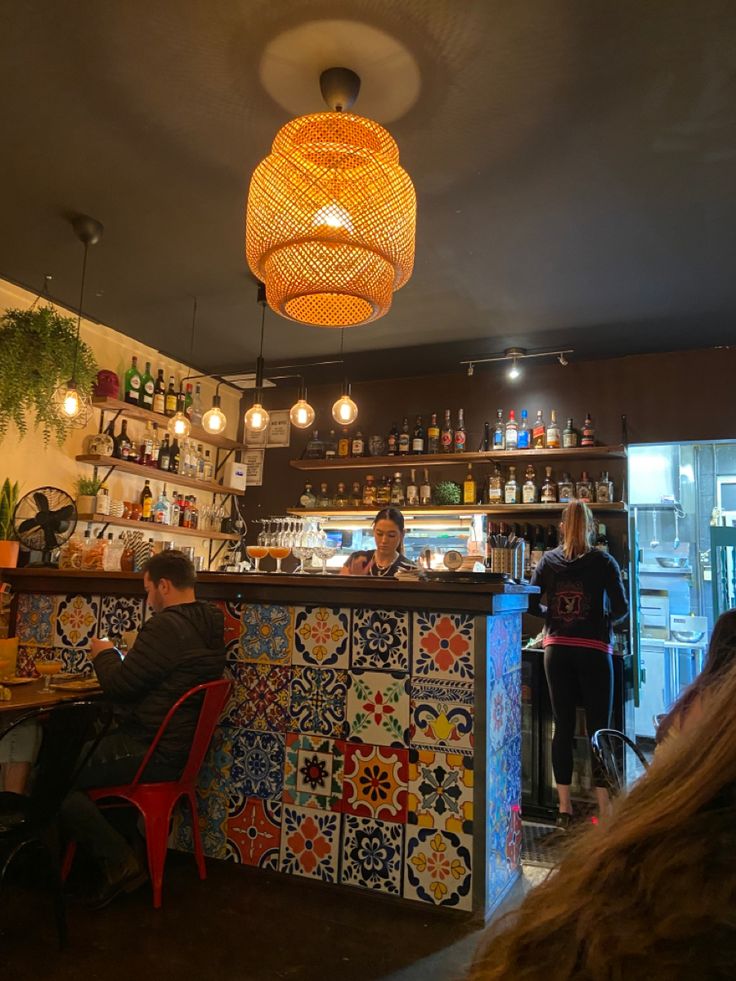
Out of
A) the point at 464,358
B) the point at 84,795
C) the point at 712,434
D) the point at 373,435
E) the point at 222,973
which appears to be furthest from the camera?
the point at 373,435

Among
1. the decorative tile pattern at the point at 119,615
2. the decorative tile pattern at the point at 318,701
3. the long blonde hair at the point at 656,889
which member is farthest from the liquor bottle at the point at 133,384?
the long blonde hair at the point at 656,889

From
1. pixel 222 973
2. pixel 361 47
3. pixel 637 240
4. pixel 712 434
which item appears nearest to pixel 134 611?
pixel 222 973

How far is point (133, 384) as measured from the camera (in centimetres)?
543

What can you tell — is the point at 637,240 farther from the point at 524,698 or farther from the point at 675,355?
the point at 524,698

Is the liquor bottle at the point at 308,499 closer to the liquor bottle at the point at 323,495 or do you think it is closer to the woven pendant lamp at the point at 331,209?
the liquor bottle at the point at 323,495

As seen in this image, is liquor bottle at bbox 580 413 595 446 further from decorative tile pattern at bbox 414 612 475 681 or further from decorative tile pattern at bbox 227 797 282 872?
decorative tile pattern at bbox 227 797 282 872

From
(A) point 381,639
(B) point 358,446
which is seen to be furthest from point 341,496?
(A) point 381,639

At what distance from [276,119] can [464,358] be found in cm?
310

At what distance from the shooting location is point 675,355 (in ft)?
17.5

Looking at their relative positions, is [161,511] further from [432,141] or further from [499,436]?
[432,141]

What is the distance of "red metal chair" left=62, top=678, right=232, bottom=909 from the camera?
105 inches

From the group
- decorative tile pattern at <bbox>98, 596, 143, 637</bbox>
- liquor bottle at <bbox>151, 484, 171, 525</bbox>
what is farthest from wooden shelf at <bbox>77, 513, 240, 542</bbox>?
decorative tile pattern at <bbox>98, 596, 143, 637</bbox>

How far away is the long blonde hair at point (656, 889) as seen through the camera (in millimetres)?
426

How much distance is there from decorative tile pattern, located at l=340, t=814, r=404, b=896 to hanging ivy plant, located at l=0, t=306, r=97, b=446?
3.09m
